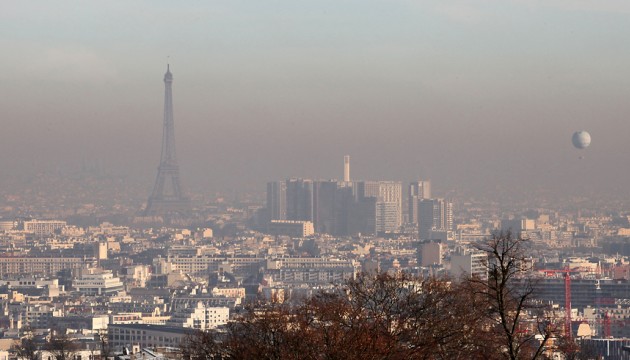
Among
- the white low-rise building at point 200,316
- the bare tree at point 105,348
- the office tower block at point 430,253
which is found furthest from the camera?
the office tower block at point 430,253

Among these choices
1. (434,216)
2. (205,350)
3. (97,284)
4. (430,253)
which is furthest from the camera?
(434,216)

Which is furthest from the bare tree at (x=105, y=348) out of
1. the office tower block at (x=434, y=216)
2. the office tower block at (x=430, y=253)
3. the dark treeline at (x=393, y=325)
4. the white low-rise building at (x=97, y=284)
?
the office tower block at (x=434, y=216)

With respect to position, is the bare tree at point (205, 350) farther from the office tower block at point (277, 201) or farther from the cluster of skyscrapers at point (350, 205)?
the office tower block at point (277, 201)

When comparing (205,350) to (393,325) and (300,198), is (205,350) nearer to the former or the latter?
(393,325)

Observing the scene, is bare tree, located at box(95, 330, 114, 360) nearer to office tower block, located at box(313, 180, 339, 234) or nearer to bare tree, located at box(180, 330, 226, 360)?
bare tree, located at box(180, 330, 226, 360)

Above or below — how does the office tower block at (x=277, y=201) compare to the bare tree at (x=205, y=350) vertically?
above

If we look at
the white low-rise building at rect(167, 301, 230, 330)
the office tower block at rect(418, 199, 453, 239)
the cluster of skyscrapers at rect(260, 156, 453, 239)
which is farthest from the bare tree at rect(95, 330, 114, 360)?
the cluster of skyscrapers at rect(260, 156, 453, 239)

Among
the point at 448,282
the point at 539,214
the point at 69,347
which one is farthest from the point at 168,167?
the point at 448,282

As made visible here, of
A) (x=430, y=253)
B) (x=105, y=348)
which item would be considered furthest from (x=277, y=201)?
(x=105, y=348)
